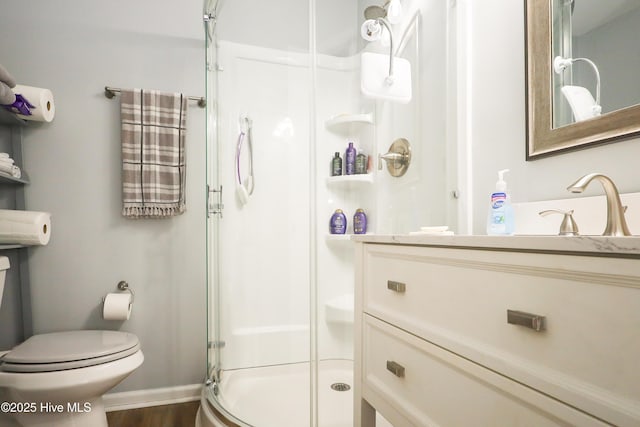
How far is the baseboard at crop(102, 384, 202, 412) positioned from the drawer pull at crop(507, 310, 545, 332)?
1891mm

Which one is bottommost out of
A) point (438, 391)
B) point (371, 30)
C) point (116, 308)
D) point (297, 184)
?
point (116, 308)

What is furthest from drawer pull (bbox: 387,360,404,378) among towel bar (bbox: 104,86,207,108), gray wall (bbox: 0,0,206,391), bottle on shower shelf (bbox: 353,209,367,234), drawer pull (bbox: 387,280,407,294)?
towel bar (bbox: 104,86,207,108)

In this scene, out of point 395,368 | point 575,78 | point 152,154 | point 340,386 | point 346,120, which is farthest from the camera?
point 152,154

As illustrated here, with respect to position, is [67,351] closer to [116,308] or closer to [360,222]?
[116,308]

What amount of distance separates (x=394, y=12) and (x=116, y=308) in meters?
1.90

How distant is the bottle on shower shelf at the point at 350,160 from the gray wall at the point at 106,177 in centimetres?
86

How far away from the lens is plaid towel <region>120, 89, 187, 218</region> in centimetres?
183

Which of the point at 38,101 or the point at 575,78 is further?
the point at 38,101

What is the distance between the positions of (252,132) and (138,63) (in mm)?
797

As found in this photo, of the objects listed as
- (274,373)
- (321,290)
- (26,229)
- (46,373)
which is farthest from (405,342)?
(26,229)

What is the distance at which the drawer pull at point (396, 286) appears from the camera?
84cm

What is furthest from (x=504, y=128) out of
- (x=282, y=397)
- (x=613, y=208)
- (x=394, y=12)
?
(x=282, y=397)

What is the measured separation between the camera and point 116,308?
A: 1725mm

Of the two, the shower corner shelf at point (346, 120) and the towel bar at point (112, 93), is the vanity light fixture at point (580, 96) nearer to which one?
the shower corner shelf at point (346, 120)
